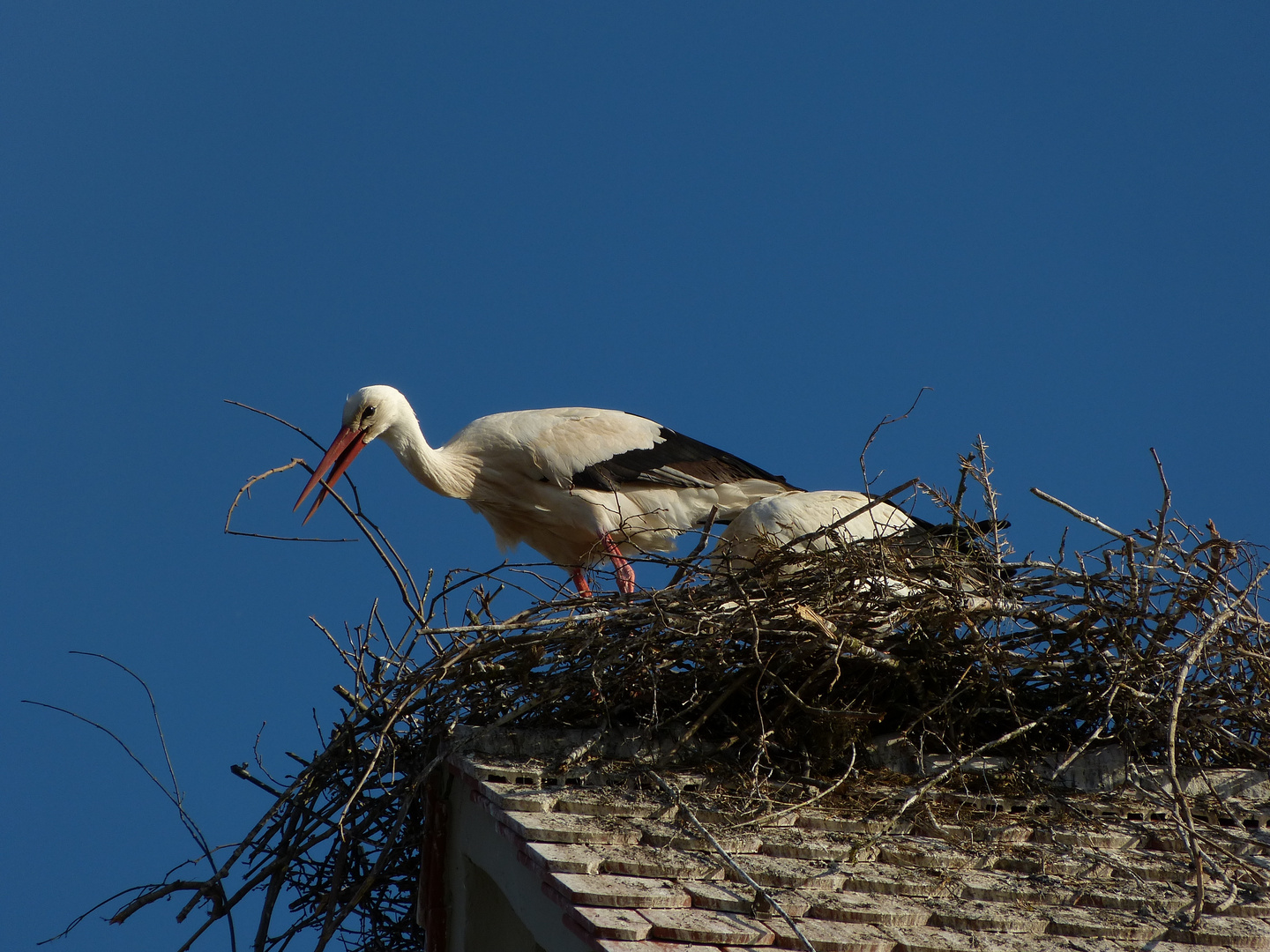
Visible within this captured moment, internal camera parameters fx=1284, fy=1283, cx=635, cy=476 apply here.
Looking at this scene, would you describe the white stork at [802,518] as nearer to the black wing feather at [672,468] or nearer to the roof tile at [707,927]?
the black wing feather at [672,468]

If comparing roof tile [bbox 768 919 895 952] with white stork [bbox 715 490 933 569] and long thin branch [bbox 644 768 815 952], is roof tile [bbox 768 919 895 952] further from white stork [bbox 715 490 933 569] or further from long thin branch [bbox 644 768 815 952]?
white stork [bbox 715 490 933 569]

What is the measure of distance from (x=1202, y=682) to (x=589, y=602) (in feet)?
5.94

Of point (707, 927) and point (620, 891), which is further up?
point (620, 891)

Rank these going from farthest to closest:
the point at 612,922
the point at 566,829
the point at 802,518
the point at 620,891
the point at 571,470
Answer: the point at 571,470
the point at 802,518
the point at 566,829
the point at 620,891
the point at 612,922

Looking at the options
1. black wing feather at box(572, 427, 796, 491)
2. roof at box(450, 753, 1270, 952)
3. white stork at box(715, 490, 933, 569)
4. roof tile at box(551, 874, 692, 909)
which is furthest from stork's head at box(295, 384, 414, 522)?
roof tile at box(551, 874, 692, 909)

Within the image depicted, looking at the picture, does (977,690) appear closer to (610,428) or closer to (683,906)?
(683,906)

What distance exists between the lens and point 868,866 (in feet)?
10.1

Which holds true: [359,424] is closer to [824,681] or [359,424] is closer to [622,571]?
[622,571]

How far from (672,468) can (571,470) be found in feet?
1.85

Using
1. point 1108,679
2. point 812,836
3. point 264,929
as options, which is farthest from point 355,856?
point 1108,679

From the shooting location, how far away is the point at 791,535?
5.18 metres

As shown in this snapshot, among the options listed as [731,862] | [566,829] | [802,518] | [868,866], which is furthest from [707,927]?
[802,518]

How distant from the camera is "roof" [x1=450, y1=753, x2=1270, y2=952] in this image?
268 cm

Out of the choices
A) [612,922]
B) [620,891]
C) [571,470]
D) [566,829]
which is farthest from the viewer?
[571,470]
